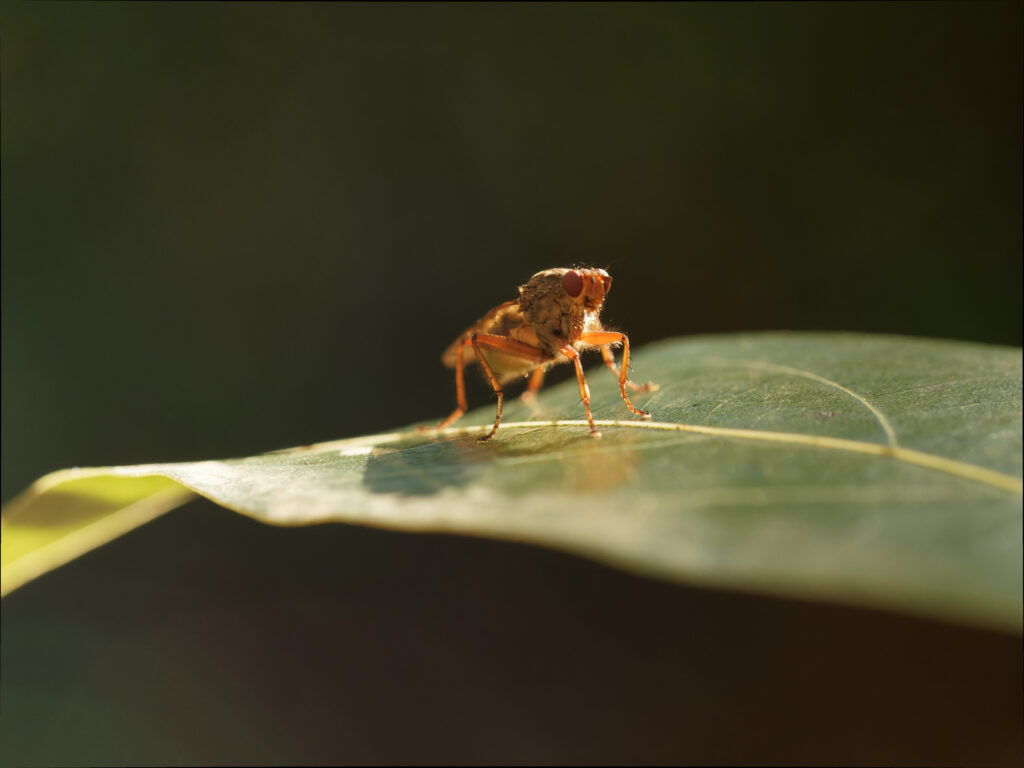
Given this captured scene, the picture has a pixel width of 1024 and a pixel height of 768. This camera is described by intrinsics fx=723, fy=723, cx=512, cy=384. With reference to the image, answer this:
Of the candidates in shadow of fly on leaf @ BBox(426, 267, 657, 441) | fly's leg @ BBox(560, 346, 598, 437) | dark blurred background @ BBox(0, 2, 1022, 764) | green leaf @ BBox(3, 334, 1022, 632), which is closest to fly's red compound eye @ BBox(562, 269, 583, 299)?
shadow of fly on leaf @ BBox(426, 267, 657, 441)

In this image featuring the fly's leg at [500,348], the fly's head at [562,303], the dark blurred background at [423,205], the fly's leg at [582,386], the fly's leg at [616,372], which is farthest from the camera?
the dark blurred background at [423,205]

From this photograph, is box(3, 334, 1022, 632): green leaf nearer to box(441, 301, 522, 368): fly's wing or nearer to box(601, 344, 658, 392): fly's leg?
box(601, 344, 658, 392): fly's leg

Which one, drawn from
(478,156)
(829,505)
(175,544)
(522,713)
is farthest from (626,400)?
(478,156)

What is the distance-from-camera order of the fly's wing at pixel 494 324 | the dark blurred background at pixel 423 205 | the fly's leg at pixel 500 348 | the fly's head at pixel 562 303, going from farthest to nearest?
the dark blurred background at pixel 423 205 → the fly's wing at pixel 494 324 → the fly's head at pixel 562 303 → the fly's leg at pixel 500 348

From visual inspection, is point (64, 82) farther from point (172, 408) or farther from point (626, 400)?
point (626, 400)

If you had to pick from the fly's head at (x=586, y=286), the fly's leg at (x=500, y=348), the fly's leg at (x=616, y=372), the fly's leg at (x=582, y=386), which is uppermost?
the fly's head at (x=586, y=286)

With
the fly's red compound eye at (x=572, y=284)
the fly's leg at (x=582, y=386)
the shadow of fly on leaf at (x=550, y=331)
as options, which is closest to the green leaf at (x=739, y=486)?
the fly's leg at (x=582, y=386)

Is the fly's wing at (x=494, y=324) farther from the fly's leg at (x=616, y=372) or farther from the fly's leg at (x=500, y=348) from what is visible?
the fly's leg at (x=616, y=372)
